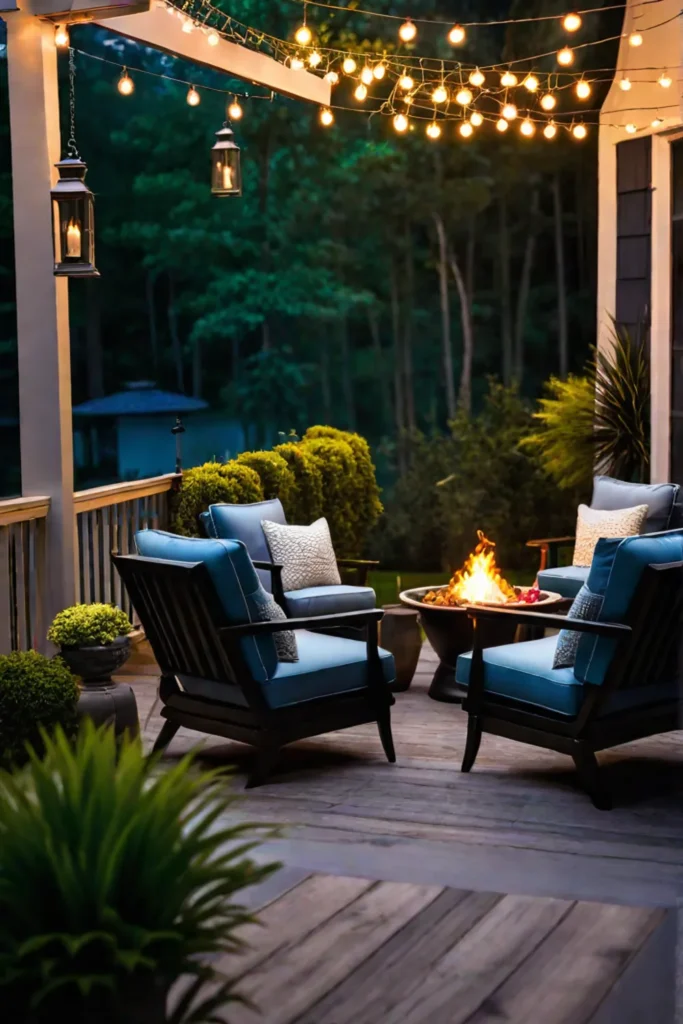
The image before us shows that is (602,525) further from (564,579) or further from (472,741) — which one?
(472,741)

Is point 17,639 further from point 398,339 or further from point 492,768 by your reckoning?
point 398,339

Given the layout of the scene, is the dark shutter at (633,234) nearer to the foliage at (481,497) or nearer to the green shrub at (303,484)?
the foliage at (481,497)

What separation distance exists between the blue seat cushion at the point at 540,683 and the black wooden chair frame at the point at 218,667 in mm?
410

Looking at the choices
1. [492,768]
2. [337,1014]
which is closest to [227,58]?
[492,768]

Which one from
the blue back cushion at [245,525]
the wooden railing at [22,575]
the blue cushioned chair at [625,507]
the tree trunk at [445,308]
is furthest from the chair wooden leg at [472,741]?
the tree trunk at [445,308]

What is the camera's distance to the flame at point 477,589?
603 centimetres

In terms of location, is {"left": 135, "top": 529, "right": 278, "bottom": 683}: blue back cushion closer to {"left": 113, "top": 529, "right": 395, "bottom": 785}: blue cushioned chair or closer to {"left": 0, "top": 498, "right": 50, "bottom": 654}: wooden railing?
{"left": 113, "top": 529, "right": 395, "bottom": 785}: blue cushioned chair

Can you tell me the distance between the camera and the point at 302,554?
646cm

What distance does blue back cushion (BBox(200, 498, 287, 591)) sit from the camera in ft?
20.1

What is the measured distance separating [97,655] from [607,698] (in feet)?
6.45

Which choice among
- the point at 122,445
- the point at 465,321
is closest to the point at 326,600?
the point at 465,321

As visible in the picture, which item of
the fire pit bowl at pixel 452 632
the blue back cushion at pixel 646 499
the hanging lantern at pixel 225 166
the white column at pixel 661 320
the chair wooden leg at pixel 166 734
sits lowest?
the chair wooden leg at pixel 166 734

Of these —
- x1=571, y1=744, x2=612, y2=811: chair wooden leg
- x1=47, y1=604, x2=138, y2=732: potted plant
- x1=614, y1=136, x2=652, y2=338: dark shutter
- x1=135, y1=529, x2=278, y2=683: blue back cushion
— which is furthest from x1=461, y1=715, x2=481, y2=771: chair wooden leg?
x1=614, y1=136, x2=652, y2=338: dark shutter

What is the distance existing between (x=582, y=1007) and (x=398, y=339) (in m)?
10.4
